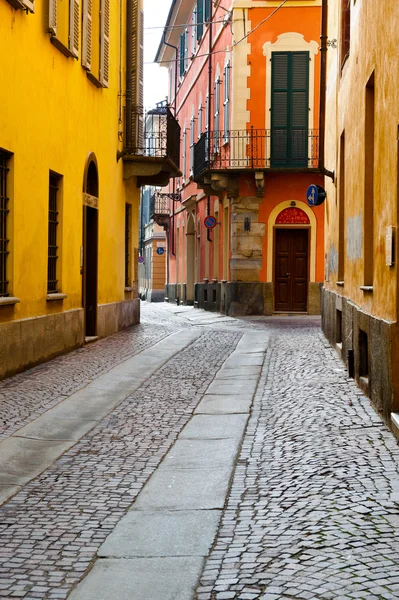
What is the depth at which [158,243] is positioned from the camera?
56.1 metres

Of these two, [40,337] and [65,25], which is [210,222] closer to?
[65,25]

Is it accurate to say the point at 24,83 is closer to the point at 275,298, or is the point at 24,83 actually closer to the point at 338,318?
the point at 338,318

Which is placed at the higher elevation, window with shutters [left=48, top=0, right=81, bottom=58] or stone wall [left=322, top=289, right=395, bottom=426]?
window with shutters [left=48, top=0, right=81, bottom=58]

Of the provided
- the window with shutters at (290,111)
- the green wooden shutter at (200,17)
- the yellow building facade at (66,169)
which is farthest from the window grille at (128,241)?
the green wooden shutter at (200,17)

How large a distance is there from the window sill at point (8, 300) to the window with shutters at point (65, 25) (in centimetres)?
386

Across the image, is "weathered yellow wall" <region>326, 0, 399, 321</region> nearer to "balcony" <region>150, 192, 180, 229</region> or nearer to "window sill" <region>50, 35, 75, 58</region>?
"window sill" <region>50, 35, 75, 58</region>

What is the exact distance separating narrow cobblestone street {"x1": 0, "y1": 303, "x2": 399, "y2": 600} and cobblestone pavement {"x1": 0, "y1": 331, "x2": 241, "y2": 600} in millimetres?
14

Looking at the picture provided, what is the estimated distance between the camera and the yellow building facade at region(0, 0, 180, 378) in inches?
469

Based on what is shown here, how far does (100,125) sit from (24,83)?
5.76 metres

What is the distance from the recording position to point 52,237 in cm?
1459

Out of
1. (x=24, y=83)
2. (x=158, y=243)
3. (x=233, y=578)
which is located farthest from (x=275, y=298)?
(x=158, y=243)

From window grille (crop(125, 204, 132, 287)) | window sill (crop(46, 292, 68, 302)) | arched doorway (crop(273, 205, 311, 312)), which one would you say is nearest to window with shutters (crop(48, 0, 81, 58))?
window sill (crop(46, 292, 68, 302))

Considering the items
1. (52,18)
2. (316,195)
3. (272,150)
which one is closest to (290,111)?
(272,150)

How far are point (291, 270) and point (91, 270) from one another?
Result: 11251 mm
